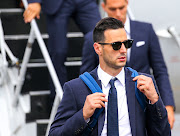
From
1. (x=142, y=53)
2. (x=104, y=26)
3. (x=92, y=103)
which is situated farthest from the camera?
(x=142, y=53)

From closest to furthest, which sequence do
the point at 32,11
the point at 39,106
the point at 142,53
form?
the point at 142,53 < the point at 32,11 < the point at 39,106

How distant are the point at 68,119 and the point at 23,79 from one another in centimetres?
189

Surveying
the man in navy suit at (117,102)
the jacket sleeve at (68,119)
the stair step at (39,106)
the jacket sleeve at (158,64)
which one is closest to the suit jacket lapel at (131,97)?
the man in navy suit at (117,102)

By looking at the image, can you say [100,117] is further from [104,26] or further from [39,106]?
[39,106]

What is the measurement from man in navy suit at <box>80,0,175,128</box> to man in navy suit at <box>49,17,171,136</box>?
3.12 feet

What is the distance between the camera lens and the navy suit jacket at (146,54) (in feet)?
12.0

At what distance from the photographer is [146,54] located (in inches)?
148

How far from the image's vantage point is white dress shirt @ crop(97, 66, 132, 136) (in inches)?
100

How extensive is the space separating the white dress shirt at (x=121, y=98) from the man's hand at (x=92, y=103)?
148 mm

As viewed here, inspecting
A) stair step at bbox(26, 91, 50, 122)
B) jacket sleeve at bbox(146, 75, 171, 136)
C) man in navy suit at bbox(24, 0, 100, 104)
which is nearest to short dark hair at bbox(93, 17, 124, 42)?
jacket sleeve at bbox(146, 75, 171, 136)

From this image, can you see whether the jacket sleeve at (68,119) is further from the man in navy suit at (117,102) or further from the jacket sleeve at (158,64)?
the jacket sleeve at (158,64)

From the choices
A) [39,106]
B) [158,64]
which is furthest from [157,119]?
[39,106]

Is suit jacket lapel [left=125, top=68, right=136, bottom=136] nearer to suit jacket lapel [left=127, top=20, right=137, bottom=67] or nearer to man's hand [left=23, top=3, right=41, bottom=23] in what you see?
suit jacket lapel [left=127, top=20, right=137, bottom=67]

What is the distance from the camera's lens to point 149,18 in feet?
16.7
